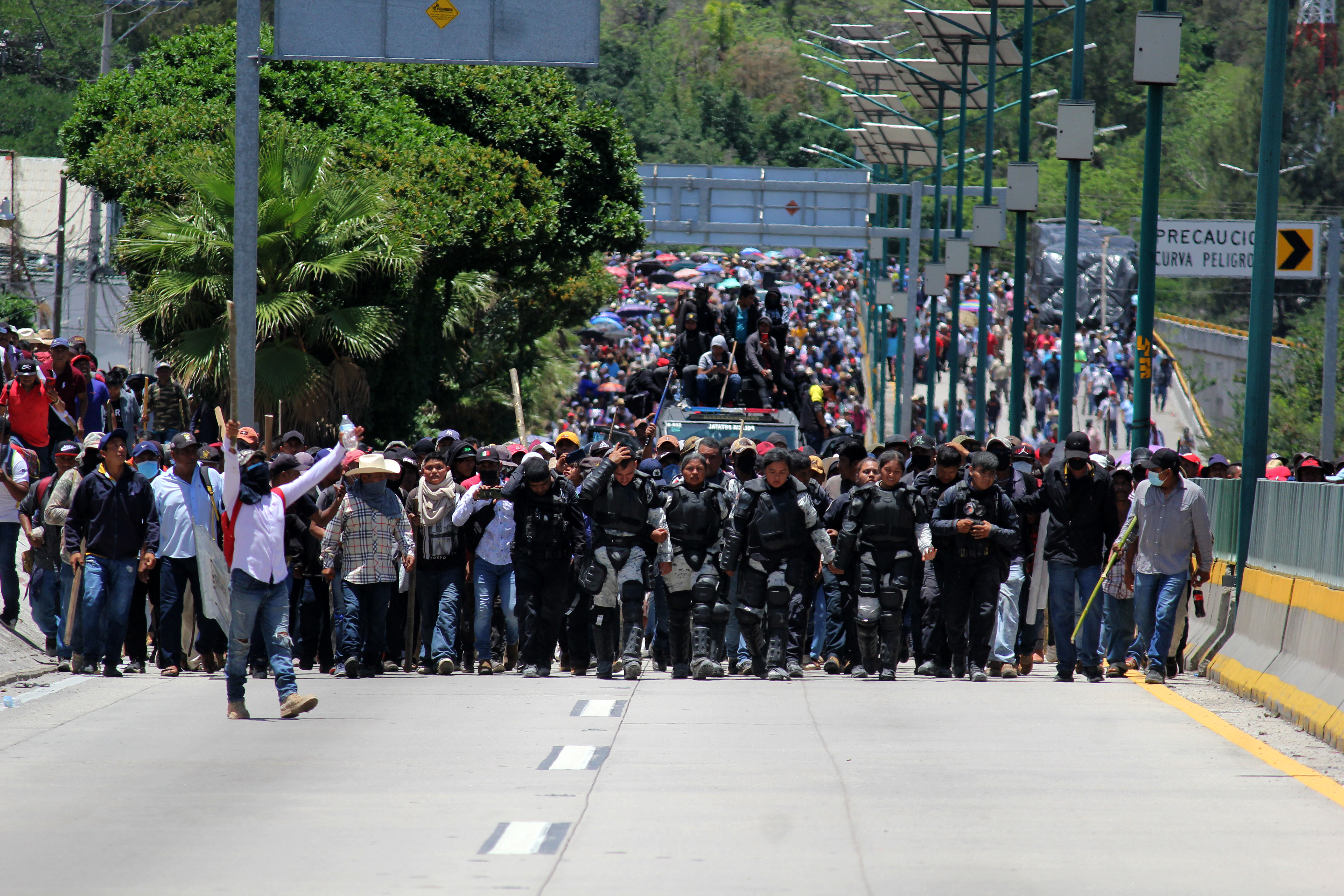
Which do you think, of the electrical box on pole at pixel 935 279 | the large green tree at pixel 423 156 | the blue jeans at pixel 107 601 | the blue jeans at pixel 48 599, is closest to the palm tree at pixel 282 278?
the large green tree at pixel 423 156

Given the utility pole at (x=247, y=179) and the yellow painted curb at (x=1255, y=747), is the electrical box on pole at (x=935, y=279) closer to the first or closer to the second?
the utility pole at (x=247, y=179)

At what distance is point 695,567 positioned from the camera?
44.7ft

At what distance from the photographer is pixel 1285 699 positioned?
11227 millimetres

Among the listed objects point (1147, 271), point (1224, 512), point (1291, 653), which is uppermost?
point (1147, 271)

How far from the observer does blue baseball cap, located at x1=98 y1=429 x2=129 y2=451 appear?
1327cm

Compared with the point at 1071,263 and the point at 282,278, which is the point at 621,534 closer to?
the point at 282,278

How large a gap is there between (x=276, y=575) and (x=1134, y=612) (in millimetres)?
6632

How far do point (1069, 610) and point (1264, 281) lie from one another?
3.09 metres

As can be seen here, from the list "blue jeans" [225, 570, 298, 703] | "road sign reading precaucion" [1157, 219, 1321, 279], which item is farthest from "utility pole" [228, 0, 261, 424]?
"road sign reading precaucion" [1157, 219, 1321, 279]

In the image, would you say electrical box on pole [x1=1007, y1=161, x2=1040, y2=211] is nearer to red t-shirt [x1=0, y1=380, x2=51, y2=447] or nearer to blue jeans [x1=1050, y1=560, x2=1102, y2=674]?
blue jeans [x1=1050, y1=560, x2=1102, y2=674]

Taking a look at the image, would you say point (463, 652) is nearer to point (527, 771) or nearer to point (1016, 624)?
point (1016, 624)

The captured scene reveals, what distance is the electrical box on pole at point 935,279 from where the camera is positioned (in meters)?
38.9

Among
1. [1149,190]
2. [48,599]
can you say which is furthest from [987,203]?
[48,599]

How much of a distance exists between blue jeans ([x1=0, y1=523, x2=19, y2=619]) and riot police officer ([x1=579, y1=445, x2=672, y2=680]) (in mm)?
4793
